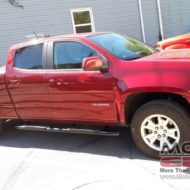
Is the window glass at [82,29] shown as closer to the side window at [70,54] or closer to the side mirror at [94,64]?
the side window at [70,54]

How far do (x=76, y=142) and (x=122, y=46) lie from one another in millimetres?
1689

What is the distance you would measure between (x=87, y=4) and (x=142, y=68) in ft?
34.4

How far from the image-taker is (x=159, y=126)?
4.36 m

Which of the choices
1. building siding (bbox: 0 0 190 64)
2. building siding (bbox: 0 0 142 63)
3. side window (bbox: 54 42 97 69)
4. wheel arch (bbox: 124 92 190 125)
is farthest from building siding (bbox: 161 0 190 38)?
wheel arch (bbox: 124 92 190 125)

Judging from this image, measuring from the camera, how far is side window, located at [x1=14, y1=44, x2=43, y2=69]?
209 inches

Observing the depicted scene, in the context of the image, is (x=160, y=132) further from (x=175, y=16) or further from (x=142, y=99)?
(x=175, y=16)

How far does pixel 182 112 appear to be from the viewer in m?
4.14

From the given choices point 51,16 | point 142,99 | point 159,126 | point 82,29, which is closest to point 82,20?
point 82,29

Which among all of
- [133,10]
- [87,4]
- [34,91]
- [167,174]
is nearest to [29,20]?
[87,4]

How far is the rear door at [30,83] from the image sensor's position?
5195 mm

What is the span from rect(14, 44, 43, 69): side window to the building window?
8976 mm

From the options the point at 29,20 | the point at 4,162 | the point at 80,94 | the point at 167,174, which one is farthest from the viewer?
the point at 29,20

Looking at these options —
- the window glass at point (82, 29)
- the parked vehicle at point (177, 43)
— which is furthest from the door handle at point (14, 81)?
the window glass at point (82, 29)

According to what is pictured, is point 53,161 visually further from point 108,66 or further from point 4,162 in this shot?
point 108,66
